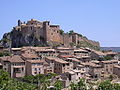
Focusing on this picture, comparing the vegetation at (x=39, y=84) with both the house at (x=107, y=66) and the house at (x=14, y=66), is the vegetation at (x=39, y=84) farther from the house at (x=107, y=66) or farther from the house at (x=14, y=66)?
the house at (x=107, y=66)

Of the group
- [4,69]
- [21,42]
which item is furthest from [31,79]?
[21,42]

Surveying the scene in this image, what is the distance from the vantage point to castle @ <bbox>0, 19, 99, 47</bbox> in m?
74.2

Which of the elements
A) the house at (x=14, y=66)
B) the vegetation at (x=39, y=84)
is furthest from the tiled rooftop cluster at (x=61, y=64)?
the vegetation at (x=39, y=84)

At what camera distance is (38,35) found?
245 ft

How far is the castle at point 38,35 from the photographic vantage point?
74.2 m

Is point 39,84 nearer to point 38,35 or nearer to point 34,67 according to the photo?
point 34,67

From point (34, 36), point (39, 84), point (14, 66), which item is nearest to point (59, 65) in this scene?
point (39, 84)

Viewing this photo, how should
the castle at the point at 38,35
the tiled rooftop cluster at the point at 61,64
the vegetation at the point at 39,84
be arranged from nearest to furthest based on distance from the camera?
the vegetation at the point at 39,84, the tiled rooftop cluster at the point at 61,64, the castle at the point at 38,35

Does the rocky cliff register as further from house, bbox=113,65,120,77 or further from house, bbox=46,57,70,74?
house, bbox=113,65,120,77

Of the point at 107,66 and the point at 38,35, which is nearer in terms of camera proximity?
the point at 107,66

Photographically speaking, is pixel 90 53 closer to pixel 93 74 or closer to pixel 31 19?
pixel 93 74

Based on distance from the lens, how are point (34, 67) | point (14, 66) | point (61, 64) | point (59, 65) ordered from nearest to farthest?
1. point (14, 66)
2. point (34, 67)
3. point (61, 64)
4. point (59, 65)

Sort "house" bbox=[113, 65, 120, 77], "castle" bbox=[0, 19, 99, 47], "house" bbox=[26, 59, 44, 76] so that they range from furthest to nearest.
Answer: "castle" bbox=[0, 19, 99, 47] < "house" bbox=[113, 65, 120, 77] < "house" bbox=[26, 59, 44, 76]

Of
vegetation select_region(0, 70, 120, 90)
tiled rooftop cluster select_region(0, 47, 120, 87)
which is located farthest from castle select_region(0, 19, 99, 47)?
vegetation select_region(0, 70, 120, 90)
